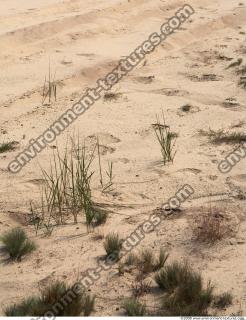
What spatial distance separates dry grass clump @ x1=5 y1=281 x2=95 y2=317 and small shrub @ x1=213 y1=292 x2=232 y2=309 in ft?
2.59

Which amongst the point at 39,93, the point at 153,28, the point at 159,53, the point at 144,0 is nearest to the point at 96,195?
the point at 39,93

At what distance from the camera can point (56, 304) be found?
3.85m

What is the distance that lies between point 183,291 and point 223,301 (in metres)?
0.26

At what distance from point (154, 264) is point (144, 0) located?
881 centimetres

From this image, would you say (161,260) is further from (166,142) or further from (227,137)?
(227,137)

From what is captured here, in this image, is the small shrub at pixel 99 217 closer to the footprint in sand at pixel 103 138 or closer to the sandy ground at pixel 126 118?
the sandy ground at pixel 126 118

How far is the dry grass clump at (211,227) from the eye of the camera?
464 cm

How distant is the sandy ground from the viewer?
14.5ft

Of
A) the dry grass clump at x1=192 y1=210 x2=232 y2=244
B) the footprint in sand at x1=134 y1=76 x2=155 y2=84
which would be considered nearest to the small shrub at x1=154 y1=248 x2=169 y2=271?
the dry grass clump at x1=192 y1=210 x2=232 y2=244

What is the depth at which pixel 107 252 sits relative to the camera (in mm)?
4457

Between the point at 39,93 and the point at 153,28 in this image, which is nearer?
the point at 39,93

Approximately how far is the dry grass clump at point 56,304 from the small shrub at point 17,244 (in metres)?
0.54

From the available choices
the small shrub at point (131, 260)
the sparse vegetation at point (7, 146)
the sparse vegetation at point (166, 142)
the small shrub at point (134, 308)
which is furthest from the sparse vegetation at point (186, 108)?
the small shrub at point (134, 308)

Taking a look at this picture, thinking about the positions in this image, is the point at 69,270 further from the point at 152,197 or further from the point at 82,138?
the point at 82,138
